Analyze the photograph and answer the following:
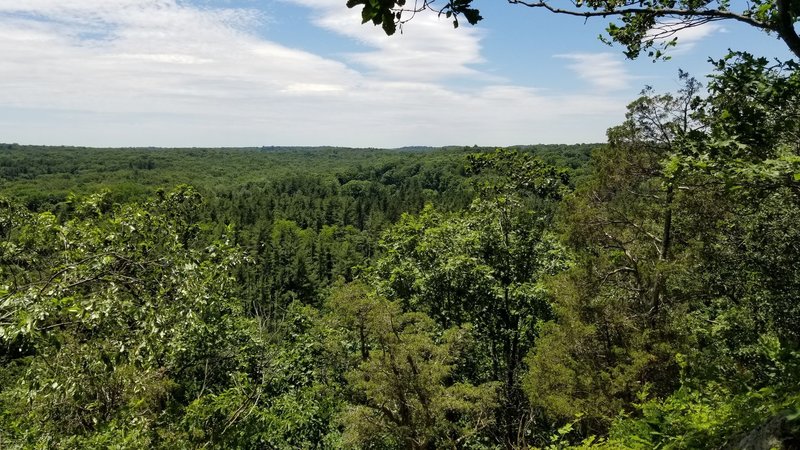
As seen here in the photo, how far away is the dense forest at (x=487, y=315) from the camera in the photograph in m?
5.89

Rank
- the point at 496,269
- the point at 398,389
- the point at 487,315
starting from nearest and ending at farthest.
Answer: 1. the point at 398,389
2. the point at 496,269
3. the point at 487,315

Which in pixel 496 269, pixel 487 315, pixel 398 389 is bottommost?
pixel 487 315

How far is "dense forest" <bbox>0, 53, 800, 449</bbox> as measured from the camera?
5.89 meters

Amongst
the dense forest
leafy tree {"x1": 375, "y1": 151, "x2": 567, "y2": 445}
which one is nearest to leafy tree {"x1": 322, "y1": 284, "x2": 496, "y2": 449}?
the dense forest

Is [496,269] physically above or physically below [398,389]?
above

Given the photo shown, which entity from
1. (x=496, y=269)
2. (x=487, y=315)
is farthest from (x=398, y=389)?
(x=487, y=315)

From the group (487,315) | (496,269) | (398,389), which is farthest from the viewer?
(487,315)

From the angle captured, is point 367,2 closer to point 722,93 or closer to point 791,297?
point 722,93

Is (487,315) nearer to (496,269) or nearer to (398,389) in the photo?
(496,269)


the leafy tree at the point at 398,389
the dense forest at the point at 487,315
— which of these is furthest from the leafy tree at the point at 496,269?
the leafy tree at the point at 398,389

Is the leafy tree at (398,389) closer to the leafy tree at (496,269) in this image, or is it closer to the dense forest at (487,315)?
the dense forest at (487,315)

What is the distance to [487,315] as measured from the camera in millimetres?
18094

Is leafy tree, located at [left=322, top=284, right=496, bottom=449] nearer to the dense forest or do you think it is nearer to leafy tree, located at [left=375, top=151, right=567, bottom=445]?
the dense forest

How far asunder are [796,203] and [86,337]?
11.9 m
